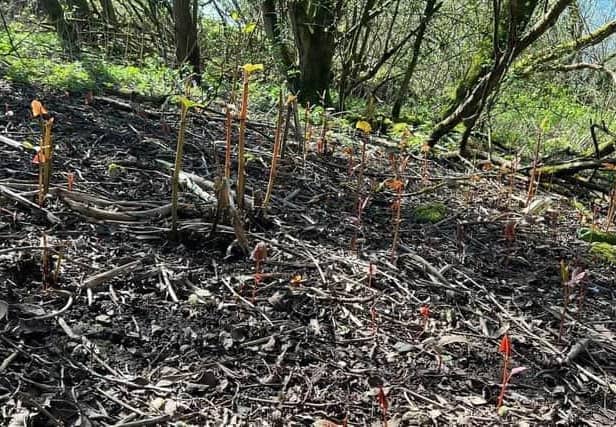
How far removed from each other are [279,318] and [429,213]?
5.05 ft

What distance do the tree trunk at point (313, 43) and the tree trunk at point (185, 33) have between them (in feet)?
4.32

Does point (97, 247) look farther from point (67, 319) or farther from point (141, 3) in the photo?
point (141, 3)

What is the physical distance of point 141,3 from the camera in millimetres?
8977

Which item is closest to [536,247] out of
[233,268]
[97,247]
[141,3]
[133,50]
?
[233,268]

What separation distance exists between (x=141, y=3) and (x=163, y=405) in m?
8.87

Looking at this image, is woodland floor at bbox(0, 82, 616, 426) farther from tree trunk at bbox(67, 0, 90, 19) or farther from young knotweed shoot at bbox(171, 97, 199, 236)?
tree trunk at bbox(67, 0, 90, 19)

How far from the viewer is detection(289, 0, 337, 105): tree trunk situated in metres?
6.71

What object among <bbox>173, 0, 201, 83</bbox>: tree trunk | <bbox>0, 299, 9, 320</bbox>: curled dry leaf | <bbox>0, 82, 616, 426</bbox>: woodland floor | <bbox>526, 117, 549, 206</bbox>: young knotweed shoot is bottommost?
<bbox>0, 82, 616, 426</bbox>: woodland floor

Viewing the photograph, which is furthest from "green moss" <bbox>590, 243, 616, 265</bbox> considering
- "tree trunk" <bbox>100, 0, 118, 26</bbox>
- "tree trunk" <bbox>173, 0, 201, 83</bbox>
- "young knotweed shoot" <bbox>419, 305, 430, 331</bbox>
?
"tree trunk" <bbox>100, 0, 118, 26</bbox>

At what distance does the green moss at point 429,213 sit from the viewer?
9.98ft

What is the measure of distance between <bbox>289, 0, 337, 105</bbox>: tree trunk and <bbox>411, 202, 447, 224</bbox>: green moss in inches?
147

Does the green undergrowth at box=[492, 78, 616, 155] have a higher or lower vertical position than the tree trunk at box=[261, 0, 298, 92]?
lower

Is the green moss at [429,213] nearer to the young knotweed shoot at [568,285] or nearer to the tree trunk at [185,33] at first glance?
the young knotweed shoot at [568,285]

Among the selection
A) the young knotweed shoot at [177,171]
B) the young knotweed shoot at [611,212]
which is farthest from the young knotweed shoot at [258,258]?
the young knotweed shoot at [611,212]
